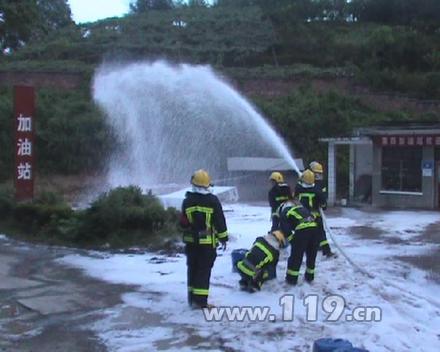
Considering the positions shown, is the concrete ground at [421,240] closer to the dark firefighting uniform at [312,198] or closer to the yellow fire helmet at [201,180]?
the dark firefighting uniform at [312,198]

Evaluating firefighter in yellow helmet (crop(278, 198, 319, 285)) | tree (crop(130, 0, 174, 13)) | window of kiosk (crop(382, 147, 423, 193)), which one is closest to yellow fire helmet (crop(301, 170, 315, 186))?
firefighter in yellow helmet (crop(278, 198, 319, 285))

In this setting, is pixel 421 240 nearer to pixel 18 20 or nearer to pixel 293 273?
pixel 293 273

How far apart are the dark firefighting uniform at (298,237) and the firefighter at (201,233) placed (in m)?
1.38

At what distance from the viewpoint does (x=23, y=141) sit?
51.8 ft

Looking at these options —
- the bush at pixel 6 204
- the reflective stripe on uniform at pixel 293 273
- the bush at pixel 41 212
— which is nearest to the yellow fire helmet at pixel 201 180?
the reflective stripe on uniform at pixel 293 273

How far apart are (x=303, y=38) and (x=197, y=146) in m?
19.8

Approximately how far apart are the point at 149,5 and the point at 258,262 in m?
70.1

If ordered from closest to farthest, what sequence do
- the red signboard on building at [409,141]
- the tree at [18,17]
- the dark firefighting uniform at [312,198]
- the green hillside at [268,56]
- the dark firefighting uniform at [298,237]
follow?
the dark firefighting uniform at [298,237] → the tree at [18,17] → the dark firefighting uniform at [312,198] → the red signboard on building at [409,141] → the green hillside at [268,56]

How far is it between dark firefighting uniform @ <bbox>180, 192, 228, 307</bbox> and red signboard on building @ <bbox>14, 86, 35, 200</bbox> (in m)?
8.93

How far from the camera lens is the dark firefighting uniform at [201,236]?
7504mm

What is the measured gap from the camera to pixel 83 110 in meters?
35.9

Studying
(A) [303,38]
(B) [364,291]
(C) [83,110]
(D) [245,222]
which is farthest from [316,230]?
(A) [303,38]

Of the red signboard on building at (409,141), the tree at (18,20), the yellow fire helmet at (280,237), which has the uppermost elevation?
the tree at (18,20)

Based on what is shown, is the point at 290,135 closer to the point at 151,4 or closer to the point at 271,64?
the point at 271,64
